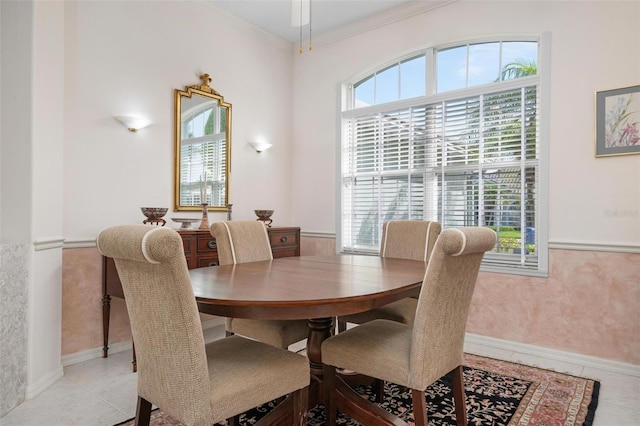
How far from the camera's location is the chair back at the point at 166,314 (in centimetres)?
114

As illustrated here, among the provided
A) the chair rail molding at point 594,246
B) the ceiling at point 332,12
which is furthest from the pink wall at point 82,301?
the chair rail molding at point 594,246

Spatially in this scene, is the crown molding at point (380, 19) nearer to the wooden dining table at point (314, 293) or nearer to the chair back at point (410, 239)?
the chair back at point (410, 239)

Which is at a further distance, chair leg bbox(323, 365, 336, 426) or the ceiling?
the ceiling

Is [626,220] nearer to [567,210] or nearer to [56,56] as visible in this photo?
[567,210]

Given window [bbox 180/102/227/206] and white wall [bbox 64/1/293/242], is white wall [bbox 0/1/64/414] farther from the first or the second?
window [bbox 180/102/227/206]

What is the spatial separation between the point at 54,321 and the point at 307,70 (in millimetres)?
3416

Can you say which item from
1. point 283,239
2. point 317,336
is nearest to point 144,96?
point 283,239

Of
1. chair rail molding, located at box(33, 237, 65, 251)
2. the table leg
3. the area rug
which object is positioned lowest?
the area rug

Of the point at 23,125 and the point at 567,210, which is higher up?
the point at 23,125

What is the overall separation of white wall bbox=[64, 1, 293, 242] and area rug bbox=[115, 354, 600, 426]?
170 centimetres

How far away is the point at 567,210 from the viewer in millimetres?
2857

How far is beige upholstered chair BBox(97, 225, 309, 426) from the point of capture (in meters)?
1.16

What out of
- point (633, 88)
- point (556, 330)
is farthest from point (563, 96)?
point (556, 330)

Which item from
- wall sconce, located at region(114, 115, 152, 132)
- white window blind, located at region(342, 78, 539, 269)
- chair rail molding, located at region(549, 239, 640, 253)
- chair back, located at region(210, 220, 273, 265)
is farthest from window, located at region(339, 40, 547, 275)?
wall sconce, located at region(114, 115, 152, 132)
